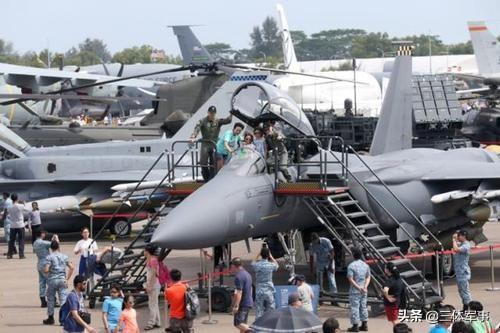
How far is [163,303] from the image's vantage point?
695 inches

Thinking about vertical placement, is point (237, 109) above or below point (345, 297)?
above

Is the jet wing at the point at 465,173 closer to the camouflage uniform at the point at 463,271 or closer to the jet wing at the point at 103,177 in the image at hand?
the camouflage uniform at the point at 463,271

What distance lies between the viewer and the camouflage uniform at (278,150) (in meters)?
17.3

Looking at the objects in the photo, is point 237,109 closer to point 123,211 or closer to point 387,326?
point 387,326

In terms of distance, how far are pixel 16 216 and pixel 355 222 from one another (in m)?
8.29

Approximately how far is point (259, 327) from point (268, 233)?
24.8 ft

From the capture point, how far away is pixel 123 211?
26.2 metres

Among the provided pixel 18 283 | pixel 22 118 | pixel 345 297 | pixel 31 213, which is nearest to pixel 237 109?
pixel 345 297

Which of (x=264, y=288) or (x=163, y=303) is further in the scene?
(x=163, y=303)

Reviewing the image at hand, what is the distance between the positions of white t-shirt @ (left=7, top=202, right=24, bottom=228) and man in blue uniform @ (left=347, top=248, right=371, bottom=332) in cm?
965

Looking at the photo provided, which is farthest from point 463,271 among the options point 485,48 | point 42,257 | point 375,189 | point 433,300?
point 485,48

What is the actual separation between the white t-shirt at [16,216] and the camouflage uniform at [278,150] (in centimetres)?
767

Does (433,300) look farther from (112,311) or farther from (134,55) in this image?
(134,55)

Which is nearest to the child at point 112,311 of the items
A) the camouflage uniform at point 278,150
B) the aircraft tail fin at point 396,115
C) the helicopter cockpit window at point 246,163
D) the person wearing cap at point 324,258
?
the helicopter cockpit window at point 246,163
